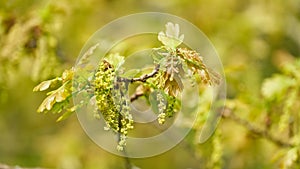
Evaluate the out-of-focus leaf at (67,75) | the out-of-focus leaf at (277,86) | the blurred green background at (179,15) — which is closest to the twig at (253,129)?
the out-of-focus leaf at (277,86)

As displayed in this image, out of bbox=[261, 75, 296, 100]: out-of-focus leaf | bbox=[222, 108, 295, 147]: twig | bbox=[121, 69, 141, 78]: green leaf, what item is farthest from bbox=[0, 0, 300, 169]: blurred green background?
bbox=[121, 69, 141, 78]: green leaf

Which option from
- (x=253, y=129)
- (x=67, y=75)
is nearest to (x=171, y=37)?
(x=67, y=75)

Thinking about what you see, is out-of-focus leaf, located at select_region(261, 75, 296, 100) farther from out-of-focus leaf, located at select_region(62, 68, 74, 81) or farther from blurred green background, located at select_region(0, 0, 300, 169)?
out-of-focus leaf, located at select_region(62, 68, 74, 81)

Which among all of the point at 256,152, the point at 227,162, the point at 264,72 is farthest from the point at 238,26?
the point at 256,152

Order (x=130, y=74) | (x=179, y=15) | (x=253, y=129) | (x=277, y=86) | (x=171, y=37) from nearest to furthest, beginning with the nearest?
(x=171, y=37), (x=130, y=74), (x=277, y=86), (x=253, y=129), (x=179, y=15)

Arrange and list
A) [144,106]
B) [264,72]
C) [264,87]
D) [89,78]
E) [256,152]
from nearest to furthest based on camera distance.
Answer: [89,78] < [144,106] < [264,87] < [256,152] < [264,72]

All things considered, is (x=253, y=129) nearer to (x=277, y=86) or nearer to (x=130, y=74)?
(x=277, y=86)

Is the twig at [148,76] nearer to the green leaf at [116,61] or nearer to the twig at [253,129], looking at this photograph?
the green leaf at [116,61]

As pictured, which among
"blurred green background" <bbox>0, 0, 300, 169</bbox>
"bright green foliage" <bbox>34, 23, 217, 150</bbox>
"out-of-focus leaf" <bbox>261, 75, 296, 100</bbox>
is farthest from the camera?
"blurred green background" <bbox>0, 0, 300, 169</bbox>

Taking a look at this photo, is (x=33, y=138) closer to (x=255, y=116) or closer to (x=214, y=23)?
(x=214, y=23)
